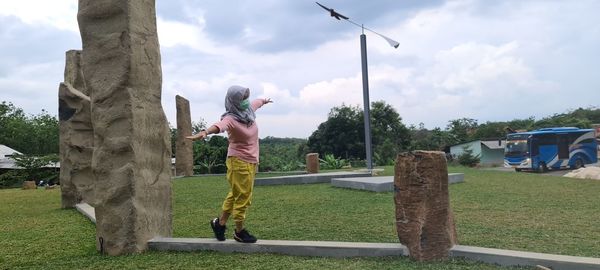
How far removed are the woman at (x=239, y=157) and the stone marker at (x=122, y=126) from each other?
751 mm

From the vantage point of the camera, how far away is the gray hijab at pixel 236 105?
4258 mm

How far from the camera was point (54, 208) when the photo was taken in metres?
8.43

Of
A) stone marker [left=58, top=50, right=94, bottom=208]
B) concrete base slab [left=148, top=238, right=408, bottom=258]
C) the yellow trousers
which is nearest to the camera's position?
concrete base slab [left=148, top=238, right=408, bottom=258]

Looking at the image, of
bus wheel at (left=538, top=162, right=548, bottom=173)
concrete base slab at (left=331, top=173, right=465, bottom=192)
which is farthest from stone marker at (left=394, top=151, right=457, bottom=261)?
bus wheel at (left=538, top=162, right=548, bottom=173)

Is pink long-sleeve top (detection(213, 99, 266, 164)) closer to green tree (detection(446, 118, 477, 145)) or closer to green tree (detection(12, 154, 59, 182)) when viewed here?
green tree (detection(12, 154, 59, 182))

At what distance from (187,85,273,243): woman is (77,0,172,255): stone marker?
2.46ft

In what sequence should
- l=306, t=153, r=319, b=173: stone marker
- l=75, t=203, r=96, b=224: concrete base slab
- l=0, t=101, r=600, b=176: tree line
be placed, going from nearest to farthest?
l=75, t=203, r=96, b=224: concrete base slab < l=306, t=153, r=319, b=173: stone marker < l=0, t=101, r=600, b=176: tree line

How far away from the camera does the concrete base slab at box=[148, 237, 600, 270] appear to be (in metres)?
3.34

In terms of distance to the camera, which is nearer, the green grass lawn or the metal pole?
the green grass lawn

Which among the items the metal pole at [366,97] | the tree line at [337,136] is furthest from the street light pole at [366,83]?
the tree line at [337,136]

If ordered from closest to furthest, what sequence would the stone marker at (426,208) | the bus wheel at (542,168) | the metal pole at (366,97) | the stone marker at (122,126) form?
1. the stone marker at (426,208)
2. the stone marker at (122,126)
3. the metal pole at (366,97)
4. the bus wheel at (542,168)

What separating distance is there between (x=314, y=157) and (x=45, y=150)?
25620mm

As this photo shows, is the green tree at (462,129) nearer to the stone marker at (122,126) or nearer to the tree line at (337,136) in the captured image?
the tree line at (337,136)

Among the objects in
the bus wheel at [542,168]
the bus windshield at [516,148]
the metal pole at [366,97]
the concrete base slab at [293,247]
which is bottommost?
the bus wheel at [542,168]
